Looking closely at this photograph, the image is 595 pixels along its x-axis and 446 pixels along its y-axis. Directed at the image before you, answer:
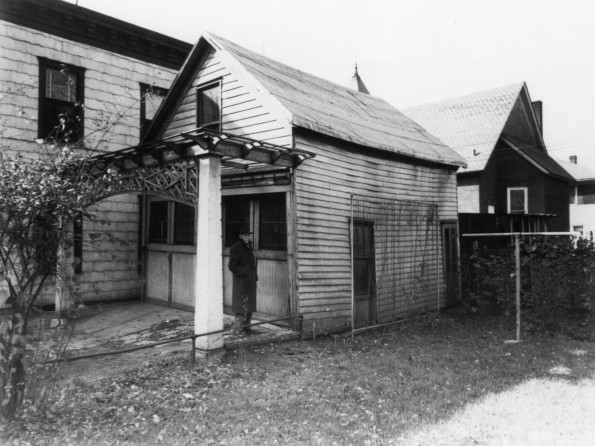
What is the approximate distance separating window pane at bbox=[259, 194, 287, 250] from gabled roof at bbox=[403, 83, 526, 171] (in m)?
12.8

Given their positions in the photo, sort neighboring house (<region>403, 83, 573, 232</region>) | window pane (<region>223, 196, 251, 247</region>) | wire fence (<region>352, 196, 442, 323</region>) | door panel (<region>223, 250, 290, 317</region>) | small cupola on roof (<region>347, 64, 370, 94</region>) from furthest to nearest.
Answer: small cupola on roof (<region>347, 64, 370, 94</region>) → neighboring house (<region>403, 83, 573, 232</region>) → wire fence (<region>352, 196, 442, 323</region>) → window pane (<region>223, 196, 251, 247</region>) → door panel (<region>223, 250, 290, 317</region>)

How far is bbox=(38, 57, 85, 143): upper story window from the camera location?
10570mm

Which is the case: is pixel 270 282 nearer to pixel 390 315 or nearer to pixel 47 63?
pixel 390 315

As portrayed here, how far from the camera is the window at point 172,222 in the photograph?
11.3 meters

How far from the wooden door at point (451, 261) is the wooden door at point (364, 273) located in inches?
140

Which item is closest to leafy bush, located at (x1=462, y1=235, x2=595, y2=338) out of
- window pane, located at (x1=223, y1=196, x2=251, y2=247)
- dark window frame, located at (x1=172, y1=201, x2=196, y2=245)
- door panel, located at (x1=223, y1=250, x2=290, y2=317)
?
door panel, located at (x1=223, y1=250, x2=290, y2=317)

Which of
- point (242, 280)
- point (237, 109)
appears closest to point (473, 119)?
point (237, 109)

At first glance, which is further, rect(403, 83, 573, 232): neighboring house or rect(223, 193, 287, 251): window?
rect(403, 83, 573, 232): neighboring house

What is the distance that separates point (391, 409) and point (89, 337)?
19.9 ft

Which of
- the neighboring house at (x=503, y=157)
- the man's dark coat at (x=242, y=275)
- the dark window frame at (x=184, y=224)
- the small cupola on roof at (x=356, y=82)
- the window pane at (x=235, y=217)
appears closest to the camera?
the man's dark coat at (x=242, y=275)

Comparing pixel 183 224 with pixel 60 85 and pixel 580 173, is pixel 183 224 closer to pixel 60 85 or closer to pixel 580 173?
pixel 60 85

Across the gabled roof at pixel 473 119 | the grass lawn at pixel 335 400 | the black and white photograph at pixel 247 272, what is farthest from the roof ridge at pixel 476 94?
the grass lawn at pixel 335 400

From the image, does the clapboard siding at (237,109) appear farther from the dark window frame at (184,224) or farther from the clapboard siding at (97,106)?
the dark window frame at (184,224)

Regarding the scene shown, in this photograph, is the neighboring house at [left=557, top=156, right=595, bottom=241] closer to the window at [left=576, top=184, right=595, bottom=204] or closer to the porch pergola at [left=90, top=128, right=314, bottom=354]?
the window at [left=576, top=184, right=595, bottom=204]
